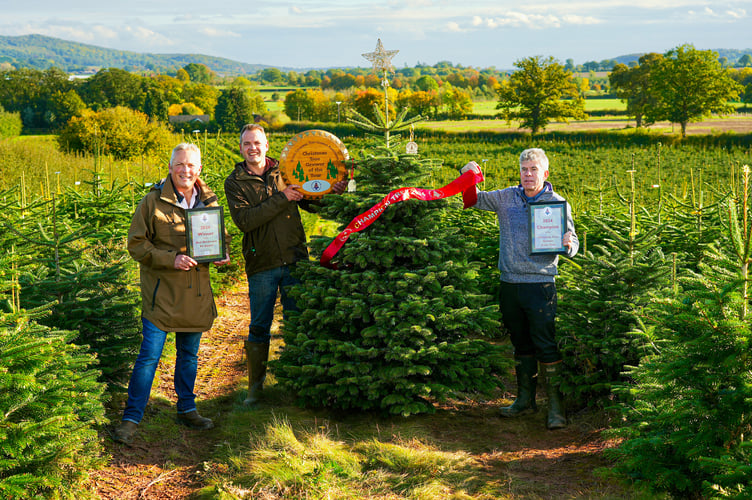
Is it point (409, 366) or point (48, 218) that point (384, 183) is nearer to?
point (409, 366)

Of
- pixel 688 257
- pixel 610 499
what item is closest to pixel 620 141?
pixel 688 257

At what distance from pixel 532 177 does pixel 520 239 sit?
1.65 feet

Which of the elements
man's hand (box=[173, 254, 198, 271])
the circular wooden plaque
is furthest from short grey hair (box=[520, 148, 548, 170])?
man's hand (box=[173, 254, 198, 271])

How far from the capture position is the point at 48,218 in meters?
6.79

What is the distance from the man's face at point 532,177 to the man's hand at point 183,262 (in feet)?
8.59

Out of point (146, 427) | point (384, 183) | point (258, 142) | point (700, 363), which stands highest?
point (258, 142)

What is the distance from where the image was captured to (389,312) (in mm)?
4684

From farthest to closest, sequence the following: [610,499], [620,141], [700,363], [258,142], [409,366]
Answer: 1. [620,141]
2. [258,142]
3. [409,366]
4. [610,499]
5. [700,363]

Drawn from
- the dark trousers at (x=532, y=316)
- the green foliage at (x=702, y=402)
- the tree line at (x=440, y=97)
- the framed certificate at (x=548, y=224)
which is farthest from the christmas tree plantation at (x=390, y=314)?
the tree line at (x=440, y=97)

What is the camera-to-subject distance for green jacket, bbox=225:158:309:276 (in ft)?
16.8

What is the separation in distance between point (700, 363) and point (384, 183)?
277 centimetres

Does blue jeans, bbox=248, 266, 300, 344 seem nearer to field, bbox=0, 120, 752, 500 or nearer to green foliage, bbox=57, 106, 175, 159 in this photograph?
field, bbox=0, 120, 752, 500

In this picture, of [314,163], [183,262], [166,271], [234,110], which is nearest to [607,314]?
[314,163]

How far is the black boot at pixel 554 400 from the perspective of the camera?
5.04m
